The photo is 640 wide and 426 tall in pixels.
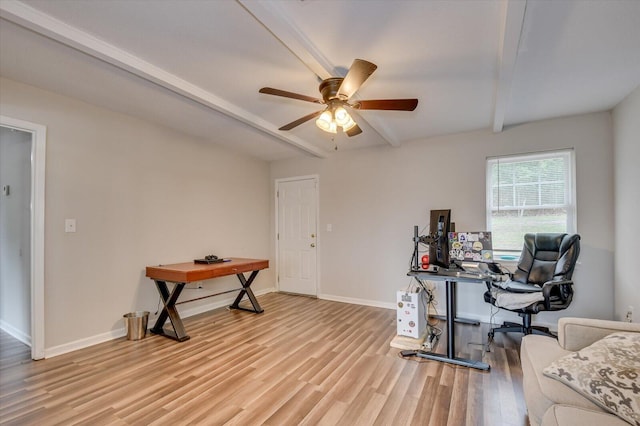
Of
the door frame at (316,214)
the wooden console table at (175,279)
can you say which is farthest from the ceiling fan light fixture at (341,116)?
the door frame at (316,214)

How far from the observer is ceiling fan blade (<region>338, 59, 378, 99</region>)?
1742 millimetres

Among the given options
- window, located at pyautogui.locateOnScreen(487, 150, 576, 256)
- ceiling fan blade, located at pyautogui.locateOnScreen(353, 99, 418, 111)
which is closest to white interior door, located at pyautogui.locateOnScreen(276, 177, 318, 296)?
window, located at pyautogui.locateOnScreen(487, 150, 576, 256)

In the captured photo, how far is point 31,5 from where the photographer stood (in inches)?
66.6

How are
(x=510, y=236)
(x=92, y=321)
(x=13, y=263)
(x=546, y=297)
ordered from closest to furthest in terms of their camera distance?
(x=546, y=297)
(x=92, y=321)
(x=13, y=263)
(x=510, y=236)

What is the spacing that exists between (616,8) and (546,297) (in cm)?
228

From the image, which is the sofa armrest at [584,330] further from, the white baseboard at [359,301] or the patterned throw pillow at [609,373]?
the white baseboard at [359,301]

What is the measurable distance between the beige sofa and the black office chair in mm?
975

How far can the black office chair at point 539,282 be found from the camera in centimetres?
280

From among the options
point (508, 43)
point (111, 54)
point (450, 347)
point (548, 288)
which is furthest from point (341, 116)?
point (548, 288)

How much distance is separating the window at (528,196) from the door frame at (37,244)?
484 centimetres

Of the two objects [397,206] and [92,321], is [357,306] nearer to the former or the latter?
[397,206]

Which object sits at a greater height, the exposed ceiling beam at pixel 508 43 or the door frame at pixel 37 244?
the exposed ceiling beam at pixel 508 43

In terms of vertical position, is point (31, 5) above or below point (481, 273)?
above

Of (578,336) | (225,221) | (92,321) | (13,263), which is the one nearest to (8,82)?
(13,263)
